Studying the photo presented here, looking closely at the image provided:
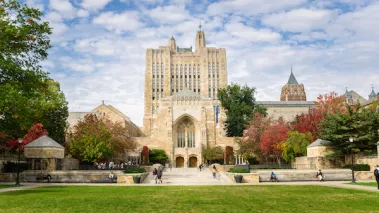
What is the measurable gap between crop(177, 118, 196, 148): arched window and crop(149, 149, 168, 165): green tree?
5018 mm

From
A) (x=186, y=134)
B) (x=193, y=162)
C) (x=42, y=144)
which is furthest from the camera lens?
(x=186, y=134)

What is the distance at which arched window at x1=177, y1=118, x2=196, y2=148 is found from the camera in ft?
213

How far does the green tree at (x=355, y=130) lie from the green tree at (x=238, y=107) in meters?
32.1

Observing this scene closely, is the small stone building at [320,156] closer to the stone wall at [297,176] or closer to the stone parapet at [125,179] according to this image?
the stone wall at [297,176]

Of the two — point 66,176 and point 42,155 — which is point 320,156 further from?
point 42,155

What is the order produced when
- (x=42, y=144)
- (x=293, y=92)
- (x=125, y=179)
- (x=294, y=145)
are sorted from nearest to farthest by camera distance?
(x=125, y=179), (x=42, y=144), (x=294, y=145), (x=293, y=92)

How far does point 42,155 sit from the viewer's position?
29.2 meters

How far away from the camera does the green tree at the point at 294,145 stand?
3894 centimetres

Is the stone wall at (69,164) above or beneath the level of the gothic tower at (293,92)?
beneath

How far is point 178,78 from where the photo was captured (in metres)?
102

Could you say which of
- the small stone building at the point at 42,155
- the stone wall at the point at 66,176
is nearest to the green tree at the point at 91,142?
the small stone building at the point at 42,155

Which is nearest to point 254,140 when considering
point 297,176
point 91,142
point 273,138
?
point 273,138

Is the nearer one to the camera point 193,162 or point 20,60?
point 20,60

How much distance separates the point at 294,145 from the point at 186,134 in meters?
28.9
